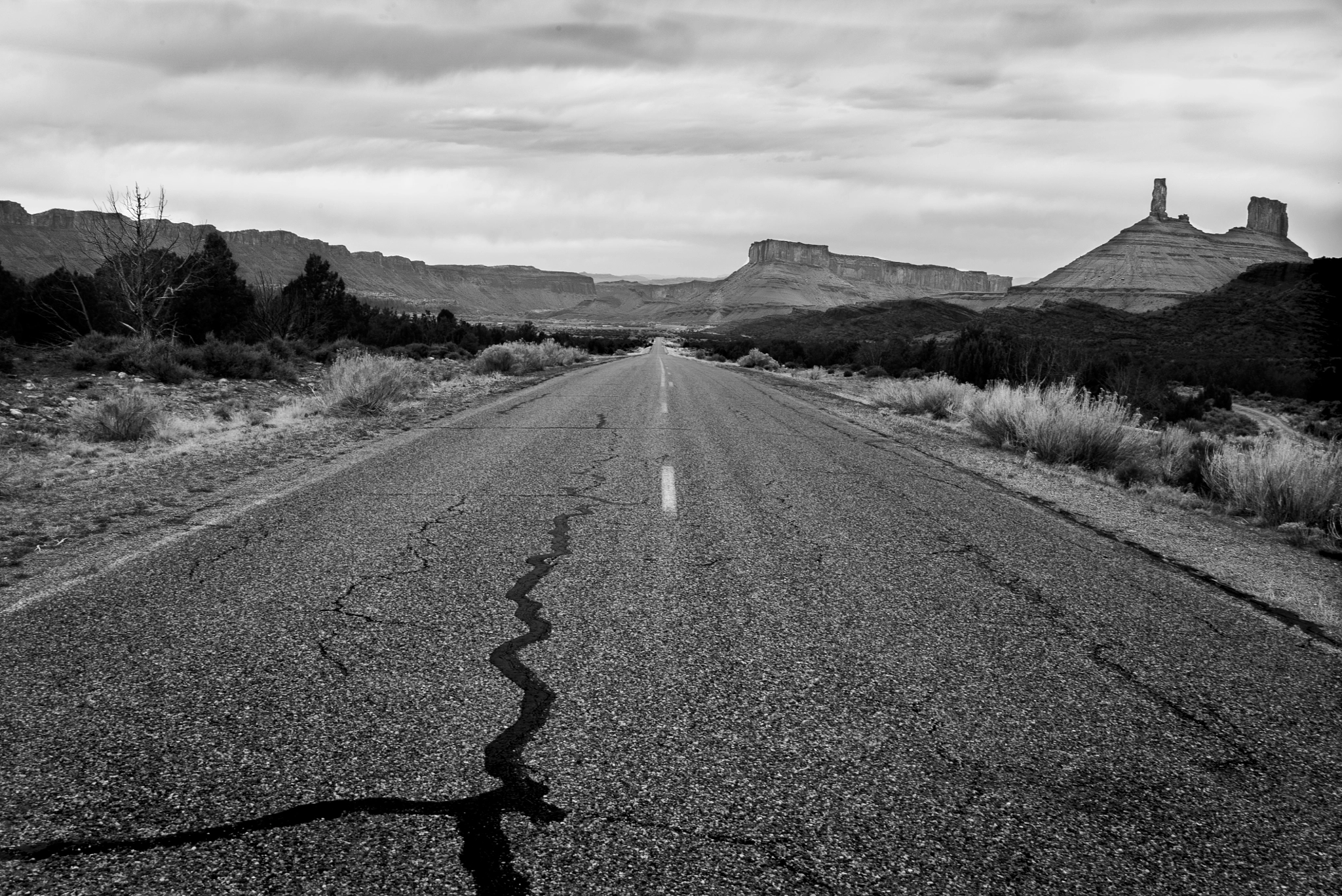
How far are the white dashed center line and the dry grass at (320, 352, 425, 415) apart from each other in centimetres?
827

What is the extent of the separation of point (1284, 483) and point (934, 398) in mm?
11543

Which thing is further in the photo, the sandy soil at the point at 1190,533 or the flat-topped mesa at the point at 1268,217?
the flat-topped mesa at the point at 1268,217

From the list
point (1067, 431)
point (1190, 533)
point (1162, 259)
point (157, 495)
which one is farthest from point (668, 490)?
point (1162, 259)

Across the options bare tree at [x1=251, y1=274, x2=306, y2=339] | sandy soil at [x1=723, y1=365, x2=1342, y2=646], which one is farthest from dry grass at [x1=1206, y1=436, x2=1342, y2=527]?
bare tree at [x1=251, y1=274, x2=306, y2=339]

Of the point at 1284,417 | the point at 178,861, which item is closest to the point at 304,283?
the point at 1284,417

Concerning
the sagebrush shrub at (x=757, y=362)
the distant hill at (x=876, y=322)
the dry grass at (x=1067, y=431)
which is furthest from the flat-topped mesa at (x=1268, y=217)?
the dry grass at (x=1067, y=431)

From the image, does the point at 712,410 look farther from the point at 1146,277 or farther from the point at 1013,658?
the point at 1146,277

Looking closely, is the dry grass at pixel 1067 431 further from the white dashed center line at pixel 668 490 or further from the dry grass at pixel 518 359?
the dry grass at pixel 518 359

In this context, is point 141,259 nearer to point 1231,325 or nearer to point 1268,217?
point 1231,325

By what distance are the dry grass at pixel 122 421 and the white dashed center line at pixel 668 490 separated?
8.25m

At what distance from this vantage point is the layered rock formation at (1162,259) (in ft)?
342

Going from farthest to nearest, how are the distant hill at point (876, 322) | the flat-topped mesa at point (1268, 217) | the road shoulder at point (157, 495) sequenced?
the flat-topped mesa at point (1268, 217)
the distant hill at point (876, 322)
the road shoulder at point (157, 495)

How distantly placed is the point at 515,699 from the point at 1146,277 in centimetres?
12212

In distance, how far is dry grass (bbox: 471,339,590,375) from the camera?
1224 inches
